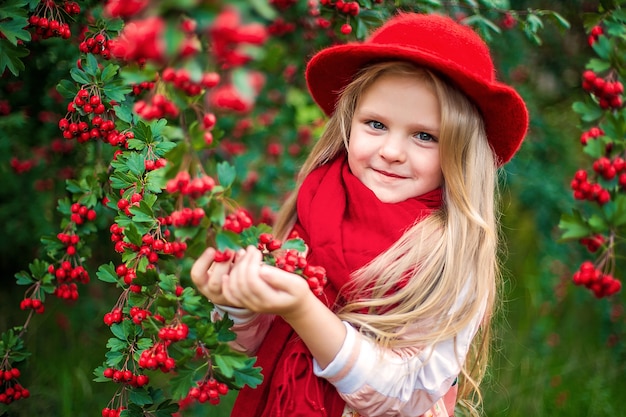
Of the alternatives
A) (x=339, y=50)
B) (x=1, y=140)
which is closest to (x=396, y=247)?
(x=339, y=50)

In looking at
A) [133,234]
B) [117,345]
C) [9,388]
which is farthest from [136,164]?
[9,388]

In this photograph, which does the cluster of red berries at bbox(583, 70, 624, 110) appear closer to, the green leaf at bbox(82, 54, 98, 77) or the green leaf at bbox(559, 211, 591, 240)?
the green leaf at bbox(559, 211, 591, 240)

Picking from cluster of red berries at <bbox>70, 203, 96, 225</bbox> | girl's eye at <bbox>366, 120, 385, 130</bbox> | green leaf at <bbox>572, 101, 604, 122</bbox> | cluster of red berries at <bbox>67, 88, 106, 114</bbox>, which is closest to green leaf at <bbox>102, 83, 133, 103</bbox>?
cluster of red berries at <bbox>67, 88, 106, 114</bbox>

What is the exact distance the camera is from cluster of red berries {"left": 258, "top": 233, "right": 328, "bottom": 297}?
1396mm

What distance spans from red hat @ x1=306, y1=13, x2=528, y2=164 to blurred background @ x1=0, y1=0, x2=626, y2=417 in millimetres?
882

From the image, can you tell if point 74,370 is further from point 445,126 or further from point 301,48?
point 445,126

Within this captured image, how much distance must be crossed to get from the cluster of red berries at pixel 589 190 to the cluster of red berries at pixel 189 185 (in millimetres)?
730

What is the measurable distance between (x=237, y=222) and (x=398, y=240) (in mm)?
513

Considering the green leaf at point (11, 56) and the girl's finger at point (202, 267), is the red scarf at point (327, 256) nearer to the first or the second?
the girl's finger at point (202, 267)

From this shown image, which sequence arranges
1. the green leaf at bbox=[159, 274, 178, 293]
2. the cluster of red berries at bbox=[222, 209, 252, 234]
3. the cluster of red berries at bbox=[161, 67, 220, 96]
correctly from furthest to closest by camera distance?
the green leaf at bbox=[159, 274, 178, 293] → the cluster of red berries at bbox=[222, 209, 252, 234] → the cluster of red berries at bbox=[161, 67, 220, 96]

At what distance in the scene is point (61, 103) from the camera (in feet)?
8.78

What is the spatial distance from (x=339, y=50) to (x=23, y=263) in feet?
8.07

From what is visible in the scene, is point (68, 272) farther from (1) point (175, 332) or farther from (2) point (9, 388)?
(1) point (175, 332)

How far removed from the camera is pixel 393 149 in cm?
167
